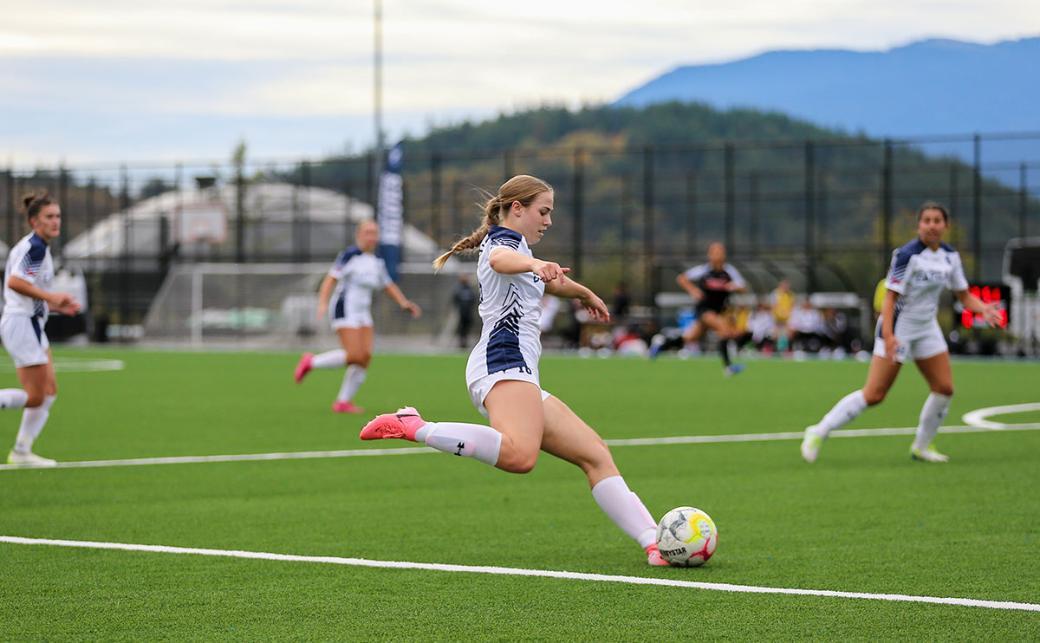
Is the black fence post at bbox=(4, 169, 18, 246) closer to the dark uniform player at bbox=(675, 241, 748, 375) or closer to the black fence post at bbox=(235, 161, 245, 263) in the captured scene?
the black fence post at bbox=(235, 161, 245, 263)

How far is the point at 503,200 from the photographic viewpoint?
7.36 m

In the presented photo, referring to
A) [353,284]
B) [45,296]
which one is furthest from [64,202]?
[45,296]

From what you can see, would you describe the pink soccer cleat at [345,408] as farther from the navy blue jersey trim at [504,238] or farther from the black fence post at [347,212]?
the black fence post at [347,212]

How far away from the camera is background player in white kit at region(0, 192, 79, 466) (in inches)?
456

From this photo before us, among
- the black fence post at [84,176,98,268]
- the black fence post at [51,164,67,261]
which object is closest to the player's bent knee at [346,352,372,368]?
the black fence post at [51,164,67,261]

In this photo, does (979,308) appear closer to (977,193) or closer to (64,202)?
(977,193)

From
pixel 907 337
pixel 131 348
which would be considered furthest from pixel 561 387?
pixel 131 348

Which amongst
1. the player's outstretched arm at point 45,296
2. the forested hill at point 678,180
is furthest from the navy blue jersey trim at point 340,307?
the forested hill at point 678,180

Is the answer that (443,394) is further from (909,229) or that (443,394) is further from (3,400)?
(909,229)

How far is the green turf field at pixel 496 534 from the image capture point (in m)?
6.19

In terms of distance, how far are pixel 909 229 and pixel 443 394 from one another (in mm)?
46116

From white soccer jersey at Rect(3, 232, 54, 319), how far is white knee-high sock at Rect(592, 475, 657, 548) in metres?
5.88

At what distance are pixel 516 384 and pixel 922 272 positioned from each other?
19.4 ft

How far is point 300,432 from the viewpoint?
15438 millimetres
